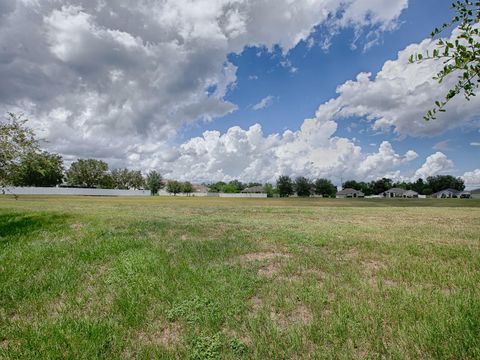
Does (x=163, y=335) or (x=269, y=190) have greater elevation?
(x=269, y=190)

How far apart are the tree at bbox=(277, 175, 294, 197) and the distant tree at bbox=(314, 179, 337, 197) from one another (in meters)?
16.1

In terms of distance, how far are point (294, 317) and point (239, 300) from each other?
1113mm

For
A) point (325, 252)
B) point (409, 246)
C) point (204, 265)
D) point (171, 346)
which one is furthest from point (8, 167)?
point (409, 246)

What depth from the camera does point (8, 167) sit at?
13.3 metres

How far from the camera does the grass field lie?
3.91 m

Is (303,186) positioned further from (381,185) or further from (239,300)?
(239,300)

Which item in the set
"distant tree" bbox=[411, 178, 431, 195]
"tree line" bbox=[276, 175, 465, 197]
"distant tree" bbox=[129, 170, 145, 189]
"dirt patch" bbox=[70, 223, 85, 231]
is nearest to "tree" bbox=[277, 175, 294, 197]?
"tree line" bbox=[276, 175, 465, 197]

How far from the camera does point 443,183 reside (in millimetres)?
169750

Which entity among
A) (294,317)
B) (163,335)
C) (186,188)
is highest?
(186,188)

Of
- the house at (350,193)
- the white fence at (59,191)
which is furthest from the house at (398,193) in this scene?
the white fence at (59,191)

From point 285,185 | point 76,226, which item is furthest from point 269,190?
point 76,226

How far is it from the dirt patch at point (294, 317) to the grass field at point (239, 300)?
0.06 feet

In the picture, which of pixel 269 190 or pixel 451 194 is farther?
pixel 269 190

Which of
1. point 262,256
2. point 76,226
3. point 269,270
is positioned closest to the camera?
point 269,270
